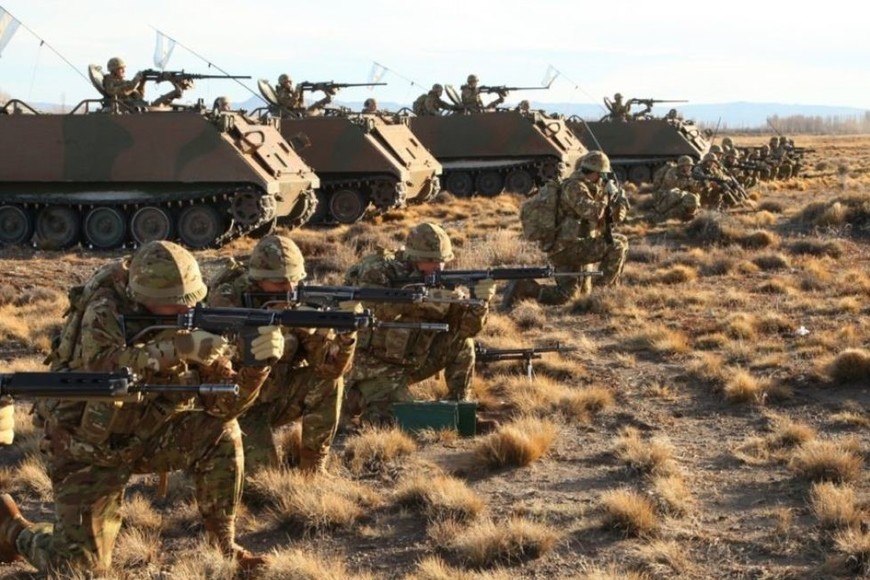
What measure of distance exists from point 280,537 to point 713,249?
47.0 feet

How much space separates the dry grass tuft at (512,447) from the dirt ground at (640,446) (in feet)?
0.21

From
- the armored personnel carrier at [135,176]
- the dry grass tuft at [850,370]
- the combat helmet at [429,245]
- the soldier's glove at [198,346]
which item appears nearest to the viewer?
the soldier's glove at [198,346]

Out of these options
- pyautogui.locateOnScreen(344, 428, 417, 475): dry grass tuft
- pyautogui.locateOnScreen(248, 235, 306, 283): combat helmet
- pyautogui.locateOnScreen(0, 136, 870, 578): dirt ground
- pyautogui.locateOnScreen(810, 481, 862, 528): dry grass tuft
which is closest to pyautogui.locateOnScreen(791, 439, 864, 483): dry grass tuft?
pyautogui.locateOnScreen(0, 136, 870, 578): dirt ground

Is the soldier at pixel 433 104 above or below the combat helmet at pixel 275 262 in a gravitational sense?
above

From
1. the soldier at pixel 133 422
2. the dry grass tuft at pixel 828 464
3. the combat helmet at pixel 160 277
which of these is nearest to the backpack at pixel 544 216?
the dry grass tuft at pixel 828 464

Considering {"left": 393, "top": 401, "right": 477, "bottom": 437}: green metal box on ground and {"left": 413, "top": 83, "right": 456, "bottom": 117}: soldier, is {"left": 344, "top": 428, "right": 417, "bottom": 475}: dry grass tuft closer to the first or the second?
{"left": 393, "top": 401, "right": 477, "bottom": 437}: green metal box on ground

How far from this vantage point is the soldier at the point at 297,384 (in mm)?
7199

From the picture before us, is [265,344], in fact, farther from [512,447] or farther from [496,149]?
[496,149]

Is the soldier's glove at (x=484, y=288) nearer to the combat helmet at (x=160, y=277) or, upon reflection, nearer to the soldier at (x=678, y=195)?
the combat helmet at (x=160, y=277)

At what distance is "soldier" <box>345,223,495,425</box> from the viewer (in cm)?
864

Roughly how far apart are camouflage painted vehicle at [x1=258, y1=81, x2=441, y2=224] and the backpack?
1000 cm

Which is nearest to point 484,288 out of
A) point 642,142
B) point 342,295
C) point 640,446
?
point 342,295

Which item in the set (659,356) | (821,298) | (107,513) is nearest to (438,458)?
(107,513)

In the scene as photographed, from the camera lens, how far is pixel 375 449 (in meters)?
8.31
